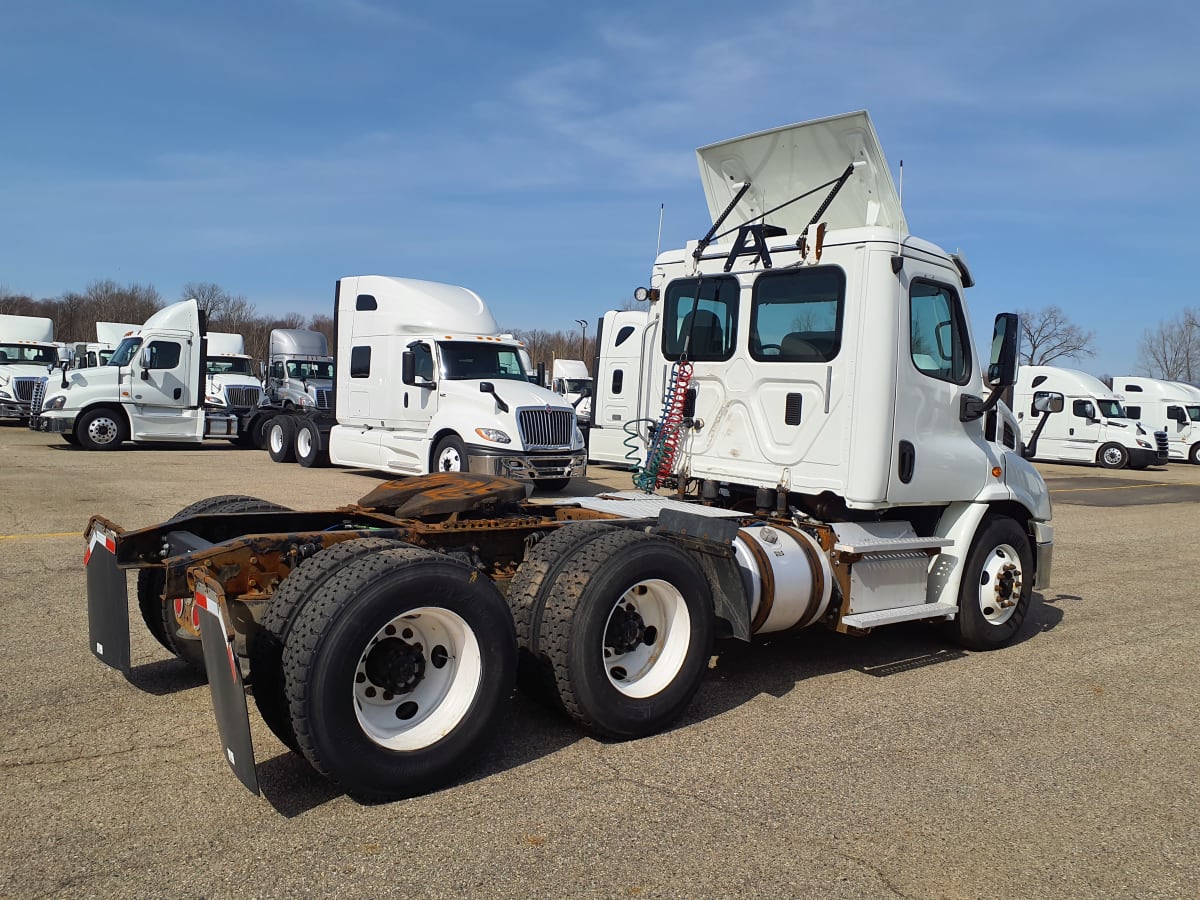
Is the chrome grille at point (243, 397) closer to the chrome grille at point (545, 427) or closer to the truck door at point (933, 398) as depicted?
the chrome grille at point (545, 427)

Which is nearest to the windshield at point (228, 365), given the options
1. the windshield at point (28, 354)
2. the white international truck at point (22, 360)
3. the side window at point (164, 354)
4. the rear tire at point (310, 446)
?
the white international truck at point (22, 360)

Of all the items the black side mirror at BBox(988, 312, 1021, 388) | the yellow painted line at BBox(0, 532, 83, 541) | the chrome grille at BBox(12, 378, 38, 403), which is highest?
the black side mirror at BBox(988, 312, 1021, 388)

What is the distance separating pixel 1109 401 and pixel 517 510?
28737 millimetres

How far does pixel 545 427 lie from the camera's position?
590 inches

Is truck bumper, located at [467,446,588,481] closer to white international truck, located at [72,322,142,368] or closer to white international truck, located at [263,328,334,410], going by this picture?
white international truck, located at [263,328,334,410]

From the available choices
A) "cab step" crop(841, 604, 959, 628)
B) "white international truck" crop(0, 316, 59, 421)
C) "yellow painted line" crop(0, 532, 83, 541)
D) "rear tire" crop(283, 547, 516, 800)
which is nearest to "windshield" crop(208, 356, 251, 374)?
"white international truck" crop(0, 316, 59, 421)

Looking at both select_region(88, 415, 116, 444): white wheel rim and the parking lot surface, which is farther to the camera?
select_region(88, 415, 116, 444): white wheel rim

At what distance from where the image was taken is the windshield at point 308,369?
25359 mm

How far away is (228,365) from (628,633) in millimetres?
26826

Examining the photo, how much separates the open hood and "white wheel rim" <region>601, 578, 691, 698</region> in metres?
2.99

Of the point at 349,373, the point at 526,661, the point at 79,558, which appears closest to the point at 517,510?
the point at 526,661

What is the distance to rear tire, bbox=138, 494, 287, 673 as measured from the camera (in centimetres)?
484

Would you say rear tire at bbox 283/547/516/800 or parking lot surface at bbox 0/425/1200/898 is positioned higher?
rear tire at bbox 283/547/516/800

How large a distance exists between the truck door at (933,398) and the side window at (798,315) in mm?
415
